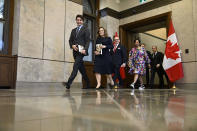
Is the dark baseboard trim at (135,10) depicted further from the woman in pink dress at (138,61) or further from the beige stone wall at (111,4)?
the woman in pink dress at (138,61)

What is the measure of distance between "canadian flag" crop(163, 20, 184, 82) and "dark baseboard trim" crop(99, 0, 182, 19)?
97 cm

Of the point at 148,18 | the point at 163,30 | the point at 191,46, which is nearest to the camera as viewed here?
the point at 191,46

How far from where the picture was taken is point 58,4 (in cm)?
537

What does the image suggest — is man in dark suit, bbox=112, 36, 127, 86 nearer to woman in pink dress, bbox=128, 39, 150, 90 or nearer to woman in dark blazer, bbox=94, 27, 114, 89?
woman in pink dress, bbox=128, 39, 150, 90

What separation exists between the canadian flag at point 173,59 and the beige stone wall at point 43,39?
2.79 metres

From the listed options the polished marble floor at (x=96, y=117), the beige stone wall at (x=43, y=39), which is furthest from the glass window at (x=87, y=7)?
the polished marble floor at (x=96, y=117)

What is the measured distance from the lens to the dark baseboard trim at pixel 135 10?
21.4 feet

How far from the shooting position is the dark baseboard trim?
6533mm

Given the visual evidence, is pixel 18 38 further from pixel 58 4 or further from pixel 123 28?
pixel 123 28

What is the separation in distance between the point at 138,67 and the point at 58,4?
2.84m

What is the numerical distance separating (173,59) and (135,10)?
8.29 feet

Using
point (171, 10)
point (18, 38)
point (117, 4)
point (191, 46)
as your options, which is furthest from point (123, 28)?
point (18, 38)

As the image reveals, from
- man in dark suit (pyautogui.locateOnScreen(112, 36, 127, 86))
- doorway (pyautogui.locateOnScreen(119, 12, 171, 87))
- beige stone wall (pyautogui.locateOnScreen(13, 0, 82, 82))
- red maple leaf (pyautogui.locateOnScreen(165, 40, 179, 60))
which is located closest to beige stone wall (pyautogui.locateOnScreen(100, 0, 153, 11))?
doorway (pyautogui.locateOnScreen(119, 12, 171, 87))

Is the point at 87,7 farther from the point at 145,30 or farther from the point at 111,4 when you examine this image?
the point at 145,30
